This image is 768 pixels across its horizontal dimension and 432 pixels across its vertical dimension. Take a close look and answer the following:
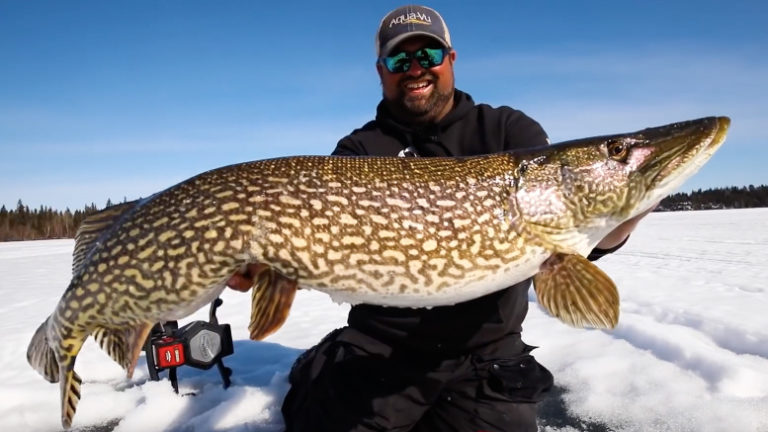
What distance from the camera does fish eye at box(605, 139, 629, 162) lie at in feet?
7.23

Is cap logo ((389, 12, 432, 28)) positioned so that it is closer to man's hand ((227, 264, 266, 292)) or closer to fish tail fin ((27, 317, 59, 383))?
man's hand ((227, 264, 266, 292))

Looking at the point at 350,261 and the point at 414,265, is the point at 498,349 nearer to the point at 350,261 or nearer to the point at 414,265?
the point at 414,265

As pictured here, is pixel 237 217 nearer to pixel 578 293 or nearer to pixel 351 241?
pixel 351 241

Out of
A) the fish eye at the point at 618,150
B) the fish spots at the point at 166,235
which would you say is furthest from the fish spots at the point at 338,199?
the fish eye at the point at 618,150

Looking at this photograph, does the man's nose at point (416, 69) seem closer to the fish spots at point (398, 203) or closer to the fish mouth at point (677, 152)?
the fish spots at point (398, 203)

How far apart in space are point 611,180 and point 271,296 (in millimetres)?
1645

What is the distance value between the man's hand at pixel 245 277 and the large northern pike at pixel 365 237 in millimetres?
43

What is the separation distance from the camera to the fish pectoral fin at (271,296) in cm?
209

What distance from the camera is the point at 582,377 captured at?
127 inches

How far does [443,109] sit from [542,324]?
2.41 metres

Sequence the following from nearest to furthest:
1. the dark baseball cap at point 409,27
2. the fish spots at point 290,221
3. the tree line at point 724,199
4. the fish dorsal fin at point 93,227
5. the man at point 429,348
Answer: the fish spots at point 290,221 < the fish dorsal fin at point 93,227 < the man at point 429,348 < the dark baseball cap at point 409,27 < the tree line at point 724,199

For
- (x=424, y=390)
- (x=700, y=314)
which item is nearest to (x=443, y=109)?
(x=424, y=390)

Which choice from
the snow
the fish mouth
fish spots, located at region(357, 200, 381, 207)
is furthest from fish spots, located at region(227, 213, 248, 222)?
the fish mouth

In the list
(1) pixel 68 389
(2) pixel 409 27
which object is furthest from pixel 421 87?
(1) pixel 68 389
